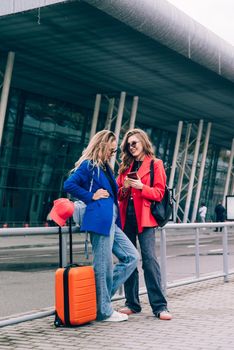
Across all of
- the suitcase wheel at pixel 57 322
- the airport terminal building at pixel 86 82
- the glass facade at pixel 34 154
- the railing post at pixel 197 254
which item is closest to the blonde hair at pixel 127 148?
the suitcase wheel at pixel 57 322

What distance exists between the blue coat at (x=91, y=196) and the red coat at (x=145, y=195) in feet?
1.17

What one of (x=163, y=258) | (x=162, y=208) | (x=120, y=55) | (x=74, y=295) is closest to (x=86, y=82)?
(x=120, y=55)

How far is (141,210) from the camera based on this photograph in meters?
6.16

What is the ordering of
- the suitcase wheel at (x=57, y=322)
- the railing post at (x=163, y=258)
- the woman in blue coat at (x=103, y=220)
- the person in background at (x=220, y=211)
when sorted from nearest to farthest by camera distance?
the suitcase wheel at (x=57, y=322), the woman in blue coat at (x=103, y=220), the railing post at (x=163, y=258), the person in background at (x=220, y=211)

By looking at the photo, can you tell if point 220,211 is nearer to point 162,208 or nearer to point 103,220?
point 162,208

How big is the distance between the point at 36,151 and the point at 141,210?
25520 mm

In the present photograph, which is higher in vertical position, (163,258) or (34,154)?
(34,154)

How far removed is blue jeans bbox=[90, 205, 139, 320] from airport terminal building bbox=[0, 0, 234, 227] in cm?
1230

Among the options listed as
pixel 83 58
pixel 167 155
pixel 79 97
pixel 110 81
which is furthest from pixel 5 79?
pixel 167 155

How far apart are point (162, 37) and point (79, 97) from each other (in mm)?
12207

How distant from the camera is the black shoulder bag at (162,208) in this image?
20.1 feet

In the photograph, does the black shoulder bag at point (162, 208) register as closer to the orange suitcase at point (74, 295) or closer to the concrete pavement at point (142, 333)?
the orange suitcase at point (74, 295)

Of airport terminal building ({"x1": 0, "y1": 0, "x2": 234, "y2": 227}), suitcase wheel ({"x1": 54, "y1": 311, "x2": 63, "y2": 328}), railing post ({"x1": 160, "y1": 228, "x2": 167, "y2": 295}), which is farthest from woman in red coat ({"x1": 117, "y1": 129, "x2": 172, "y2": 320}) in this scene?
airport terminal building ({"x1": 0, "y1": 0, "x2": 234, "y2": 227})

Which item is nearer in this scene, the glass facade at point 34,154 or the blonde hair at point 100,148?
the blonde hair at point 100,148
